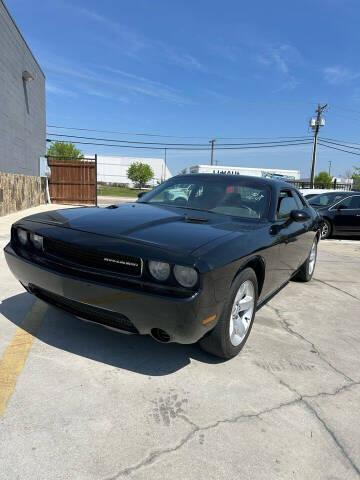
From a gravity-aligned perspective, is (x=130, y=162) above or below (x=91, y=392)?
above

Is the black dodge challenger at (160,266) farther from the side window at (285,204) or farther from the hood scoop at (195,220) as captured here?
the side window at (285,204)

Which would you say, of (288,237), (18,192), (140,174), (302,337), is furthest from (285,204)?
(140,174)

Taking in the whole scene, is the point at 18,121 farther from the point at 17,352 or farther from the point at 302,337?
the point at 302,337

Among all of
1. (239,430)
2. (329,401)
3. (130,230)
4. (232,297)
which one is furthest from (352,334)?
(130,230)

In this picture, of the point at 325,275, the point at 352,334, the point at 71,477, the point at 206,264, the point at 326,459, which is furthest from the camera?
the point at 325,275

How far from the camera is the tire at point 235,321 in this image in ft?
7.49

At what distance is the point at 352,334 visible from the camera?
10.6 ft

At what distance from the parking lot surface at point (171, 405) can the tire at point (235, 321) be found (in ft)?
0.47

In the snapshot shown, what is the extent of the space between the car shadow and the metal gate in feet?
48.1

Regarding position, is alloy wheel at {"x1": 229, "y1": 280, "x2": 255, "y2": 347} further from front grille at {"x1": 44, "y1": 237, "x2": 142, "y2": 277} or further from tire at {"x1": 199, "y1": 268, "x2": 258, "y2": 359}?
front grille at {"x1": 44, "y1": 237, "x2": 142, "y2": 277}

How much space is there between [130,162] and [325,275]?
297ft

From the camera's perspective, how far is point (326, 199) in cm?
Result: 995

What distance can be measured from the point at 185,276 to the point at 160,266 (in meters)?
0.16

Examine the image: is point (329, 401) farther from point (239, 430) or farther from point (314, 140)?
point (314, 140)
